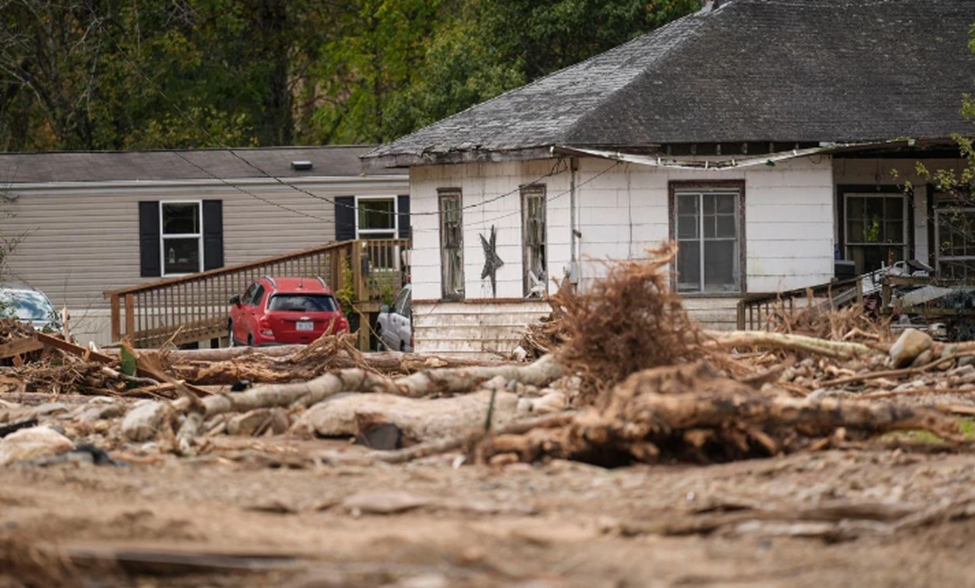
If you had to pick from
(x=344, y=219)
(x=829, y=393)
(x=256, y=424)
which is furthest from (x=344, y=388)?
(x=344, y=219)

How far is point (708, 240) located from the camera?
27734 millimetres

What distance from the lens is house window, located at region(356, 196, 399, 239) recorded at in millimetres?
40469

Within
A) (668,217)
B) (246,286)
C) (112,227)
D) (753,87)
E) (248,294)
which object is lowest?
(248,294)

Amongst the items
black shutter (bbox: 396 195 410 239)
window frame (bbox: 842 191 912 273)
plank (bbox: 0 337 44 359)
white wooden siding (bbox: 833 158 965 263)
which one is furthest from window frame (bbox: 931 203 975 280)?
black shutter (bbox: 396 195 410 239)

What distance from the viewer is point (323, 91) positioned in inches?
2483

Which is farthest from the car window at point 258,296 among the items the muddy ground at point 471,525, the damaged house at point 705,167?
the muddy ground at point 471,525

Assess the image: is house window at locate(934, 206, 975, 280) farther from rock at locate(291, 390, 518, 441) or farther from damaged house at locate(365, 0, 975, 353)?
rock at locate(291, 390, 518, 441)

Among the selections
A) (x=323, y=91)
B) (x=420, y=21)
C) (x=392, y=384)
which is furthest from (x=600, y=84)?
(x=323, y=91)

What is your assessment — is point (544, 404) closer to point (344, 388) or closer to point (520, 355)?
point (344, 388)

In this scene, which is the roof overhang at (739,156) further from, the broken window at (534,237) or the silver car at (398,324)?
the silver car at (398,324)

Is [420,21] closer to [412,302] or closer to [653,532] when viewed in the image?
[412,302]

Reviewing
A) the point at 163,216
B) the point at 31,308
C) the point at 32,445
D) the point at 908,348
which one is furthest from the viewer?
the point at 163,216

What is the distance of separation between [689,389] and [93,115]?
139 ft

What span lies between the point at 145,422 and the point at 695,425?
5.22 metres
